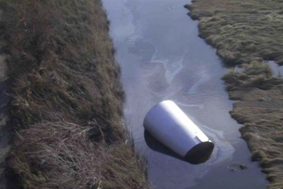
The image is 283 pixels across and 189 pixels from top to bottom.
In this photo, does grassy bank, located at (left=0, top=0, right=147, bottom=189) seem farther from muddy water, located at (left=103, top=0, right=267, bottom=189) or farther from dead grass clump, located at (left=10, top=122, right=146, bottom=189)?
muddy water, located at (left=103, top=0, right=267, bottom=189)

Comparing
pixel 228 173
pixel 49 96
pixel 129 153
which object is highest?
pixel 49 96

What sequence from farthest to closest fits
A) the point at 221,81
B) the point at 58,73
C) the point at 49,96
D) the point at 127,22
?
the point at 127,22
the point at 221,81
the point at 58,73
the point at 49,96

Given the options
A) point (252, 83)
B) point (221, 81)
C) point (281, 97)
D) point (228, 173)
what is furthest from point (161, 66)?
Result: point (228, 173)

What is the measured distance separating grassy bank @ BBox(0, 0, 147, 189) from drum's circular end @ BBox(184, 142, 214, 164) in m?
1.10

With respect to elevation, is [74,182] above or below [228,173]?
above

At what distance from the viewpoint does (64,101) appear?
480 inches

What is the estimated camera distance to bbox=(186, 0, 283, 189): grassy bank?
444 inches

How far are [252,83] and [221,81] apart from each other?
1.03 m

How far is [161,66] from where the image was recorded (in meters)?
15.9

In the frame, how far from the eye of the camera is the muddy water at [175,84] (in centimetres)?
1088

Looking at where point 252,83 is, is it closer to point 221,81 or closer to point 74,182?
point 221,81

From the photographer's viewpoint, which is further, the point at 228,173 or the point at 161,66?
the point at 161,66

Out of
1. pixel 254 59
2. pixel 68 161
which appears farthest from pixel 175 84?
pixel 68 161

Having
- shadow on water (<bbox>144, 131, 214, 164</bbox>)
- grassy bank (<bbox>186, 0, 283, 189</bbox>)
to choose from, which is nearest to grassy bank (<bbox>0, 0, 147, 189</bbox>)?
shadow on water (<bbox>144, 131, 214, 164</bbox>)
